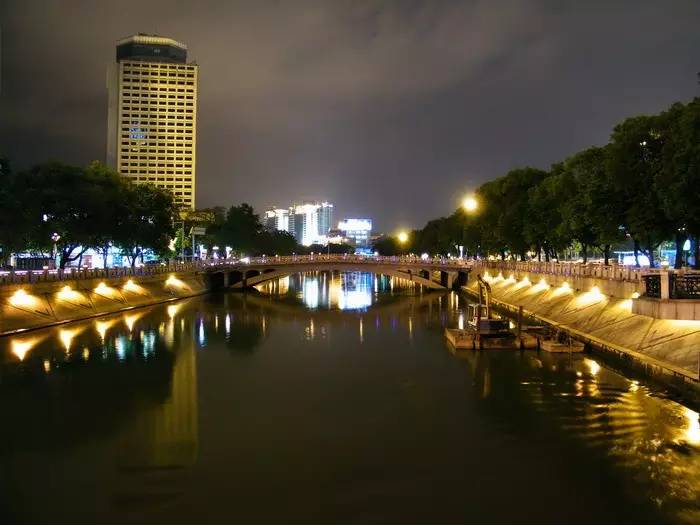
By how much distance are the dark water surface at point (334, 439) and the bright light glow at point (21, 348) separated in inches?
11.4

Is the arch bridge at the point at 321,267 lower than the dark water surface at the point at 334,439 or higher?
higher

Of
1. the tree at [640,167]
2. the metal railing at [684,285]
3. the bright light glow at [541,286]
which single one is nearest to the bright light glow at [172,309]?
the bright light glow at [541,286]

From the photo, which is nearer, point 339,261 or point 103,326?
point 103,326

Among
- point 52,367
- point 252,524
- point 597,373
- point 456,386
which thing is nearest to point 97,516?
point 252,524

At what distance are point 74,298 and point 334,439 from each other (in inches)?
1629

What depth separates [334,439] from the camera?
2166 cm

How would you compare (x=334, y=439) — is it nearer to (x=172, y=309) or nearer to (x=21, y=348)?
(x=21, y=348)

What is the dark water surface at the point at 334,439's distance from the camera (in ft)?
52.4

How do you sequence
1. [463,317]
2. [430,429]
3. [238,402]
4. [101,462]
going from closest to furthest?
[101,462]
[430,429]
[238,402]
[463,317]

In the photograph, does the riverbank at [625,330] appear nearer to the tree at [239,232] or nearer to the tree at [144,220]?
the tree at [144,220]

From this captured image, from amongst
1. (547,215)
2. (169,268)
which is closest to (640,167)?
(547,215)

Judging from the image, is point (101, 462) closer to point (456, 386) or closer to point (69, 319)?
point (456, 386)

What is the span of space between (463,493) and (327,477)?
3.85m

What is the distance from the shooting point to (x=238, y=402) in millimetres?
27297
